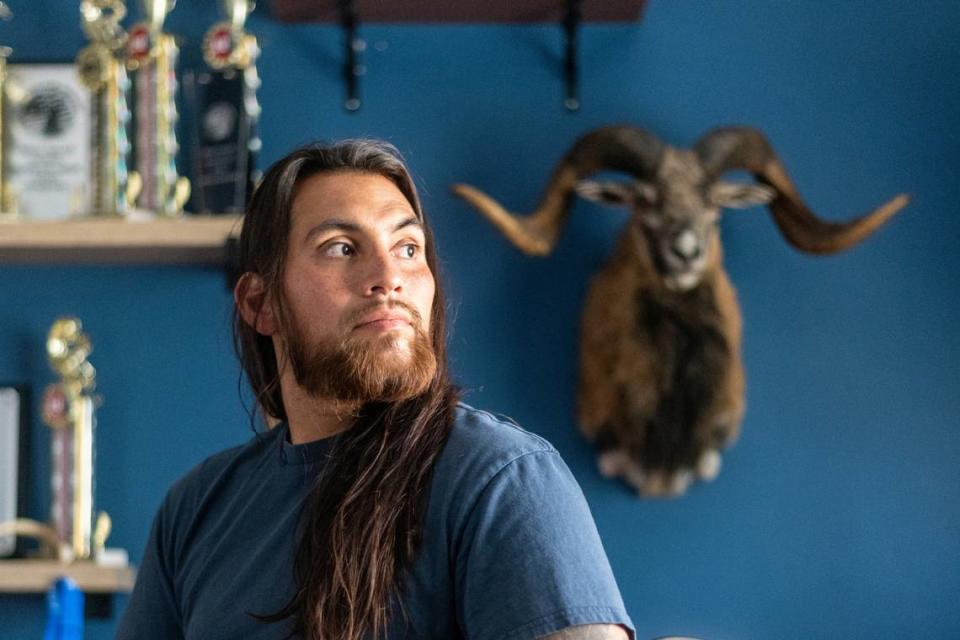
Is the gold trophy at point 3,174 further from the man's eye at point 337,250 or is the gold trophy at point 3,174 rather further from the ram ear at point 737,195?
the ram ear at point 737,195

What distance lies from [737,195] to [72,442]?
1287 mm

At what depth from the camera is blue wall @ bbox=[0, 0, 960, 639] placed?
2.18 meters

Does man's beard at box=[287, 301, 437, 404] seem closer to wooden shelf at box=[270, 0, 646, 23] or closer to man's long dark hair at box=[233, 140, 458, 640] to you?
man's long dark hair at box=[233, 140, 458, 640]

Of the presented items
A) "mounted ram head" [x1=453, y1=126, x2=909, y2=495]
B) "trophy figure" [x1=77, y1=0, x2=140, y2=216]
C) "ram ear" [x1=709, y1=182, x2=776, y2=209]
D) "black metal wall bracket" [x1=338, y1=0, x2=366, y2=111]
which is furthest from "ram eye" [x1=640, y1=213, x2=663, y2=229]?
"trophy figure" [x1=77, y1=0, x2=140, y2=216]

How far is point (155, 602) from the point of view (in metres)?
1.41

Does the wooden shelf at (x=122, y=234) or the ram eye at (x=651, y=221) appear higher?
the ram eye at (x=651, y=221)

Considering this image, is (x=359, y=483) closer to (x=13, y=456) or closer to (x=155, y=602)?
(x=155, y=602)

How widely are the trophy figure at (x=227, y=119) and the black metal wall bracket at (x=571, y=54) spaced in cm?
60

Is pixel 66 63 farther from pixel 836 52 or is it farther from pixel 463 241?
pixel 836 52

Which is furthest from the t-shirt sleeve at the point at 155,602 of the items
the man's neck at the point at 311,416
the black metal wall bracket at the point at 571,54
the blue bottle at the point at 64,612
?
the black metal wall bracket at the point at 571,54

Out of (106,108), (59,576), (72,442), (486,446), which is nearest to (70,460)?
(72,442)

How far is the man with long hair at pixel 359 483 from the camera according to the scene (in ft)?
3.37

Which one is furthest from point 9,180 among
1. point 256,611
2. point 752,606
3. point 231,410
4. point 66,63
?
point 752,606

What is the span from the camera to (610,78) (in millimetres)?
2271
